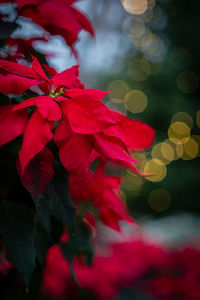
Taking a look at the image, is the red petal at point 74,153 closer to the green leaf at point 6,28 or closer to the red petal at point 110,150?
the red petal at point 110,150

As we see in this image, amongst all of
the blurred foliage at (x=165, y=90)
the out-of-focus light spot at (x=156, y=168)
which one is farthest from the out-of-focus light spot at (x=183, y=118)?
the out-of-focus light spot at (x=156, y=168)

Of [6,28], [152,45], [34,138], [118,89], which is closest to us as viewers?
[34,138]

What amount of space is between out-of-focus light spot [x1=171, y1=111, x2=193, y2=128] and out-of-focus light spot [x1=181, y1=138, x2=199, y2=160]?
0.73 feet

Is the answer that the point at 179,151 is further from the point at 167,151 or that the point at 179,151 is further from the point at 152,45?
the point at 152,45

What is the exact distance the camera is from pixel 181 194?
13.6 ft

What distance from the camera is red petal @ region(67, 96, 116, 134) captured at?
0.94ft

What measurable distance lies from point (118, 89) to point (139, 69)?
41cm

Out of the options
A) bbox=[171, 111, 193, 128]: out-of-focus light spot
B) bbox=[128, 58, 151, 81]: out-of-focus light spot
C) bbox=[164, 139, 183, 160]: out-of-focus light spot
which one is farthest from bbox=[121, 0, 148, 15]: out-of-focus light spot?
bbox=[164, 139, 183, 160]: out-of-focus light spot

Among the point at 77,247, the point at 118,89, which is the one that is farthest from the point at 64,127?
the point at 118,89

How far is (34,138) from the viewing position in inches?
11.1

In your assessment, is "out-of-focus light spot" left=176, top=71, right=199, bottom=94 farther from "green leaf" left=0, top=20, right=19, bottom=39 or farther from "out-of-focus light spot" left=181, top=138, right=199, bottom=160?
"green leaf" left=0, top=20, right=19, bottom=39

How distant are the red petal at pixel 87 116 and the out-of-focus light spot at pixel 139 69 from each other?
3.80 m

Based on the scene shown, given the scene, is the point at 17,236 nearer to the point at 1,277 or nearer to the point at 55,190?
the point at 55,190

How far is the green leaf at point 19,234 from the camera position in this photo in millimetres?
340
